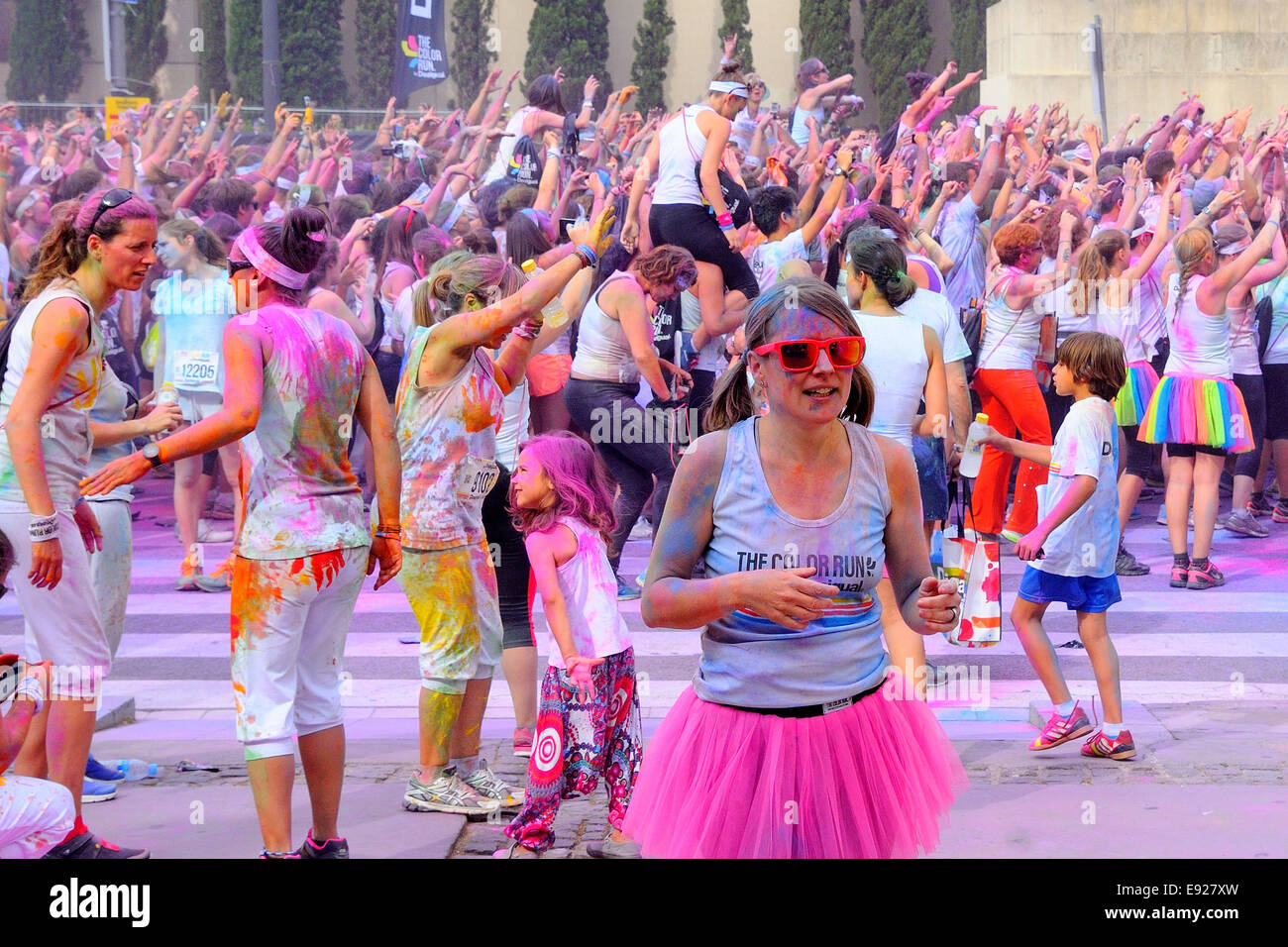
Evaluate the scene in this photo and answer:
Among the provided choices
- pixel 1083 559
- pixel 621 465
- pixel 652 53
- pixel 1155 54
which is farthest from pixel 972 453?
pixel 652 53

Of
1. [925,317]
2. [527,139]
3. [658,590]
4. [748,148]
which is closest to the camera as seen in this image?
[658,590]

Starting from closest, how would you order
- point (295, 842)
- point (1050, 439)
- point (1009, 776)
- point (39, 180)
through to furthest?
point (295, 842)
point (1009, 776)
point (1050, 439)
point (39, 180)

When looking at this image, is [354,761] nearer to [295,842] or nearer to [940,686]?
[295,842]

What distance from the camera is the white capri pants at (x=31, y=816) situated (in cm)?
373

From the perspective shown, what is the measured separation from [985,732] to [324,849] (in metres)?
2.88

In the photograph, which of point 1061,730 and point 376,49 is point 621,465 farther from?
point 376,49

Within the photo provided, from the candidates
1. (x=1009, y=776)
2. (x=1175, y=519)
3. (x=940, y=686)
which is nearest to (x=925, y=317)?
(x=940, y=686)

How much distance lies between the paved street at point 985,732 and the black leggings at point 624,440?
24.4 inches

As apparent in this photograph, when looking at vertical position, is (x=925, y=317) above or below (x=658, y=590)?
above

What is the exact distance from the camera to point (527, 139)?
1225cm

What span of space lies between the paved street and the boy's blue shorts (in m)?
0.57

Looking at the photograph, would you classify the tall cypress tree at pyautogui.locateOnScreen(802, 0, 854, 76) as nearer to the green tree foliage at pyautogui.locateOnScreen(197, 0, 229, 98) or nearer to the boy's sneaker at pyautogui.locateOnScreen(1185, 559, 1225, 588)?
the green tree foliage at pyautogui.locateOnScreen(197, 0, 229, 98)

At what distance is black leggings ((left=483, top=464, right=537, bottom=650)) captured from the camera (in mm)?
5480
